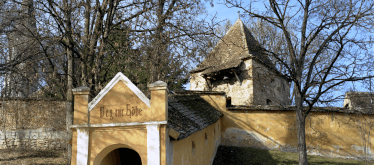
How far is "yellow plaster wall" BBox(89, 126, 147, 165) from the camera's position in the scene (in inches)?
229

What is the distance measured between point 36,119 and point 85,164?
957 centimetres

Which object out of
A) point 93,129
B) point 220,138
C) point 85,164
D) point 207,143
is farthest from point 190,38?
point 220,138

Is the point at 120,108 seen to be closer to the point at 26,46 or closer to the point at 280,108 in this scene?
the point at 26,46

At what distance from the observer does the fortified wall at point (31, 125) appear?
13367mm

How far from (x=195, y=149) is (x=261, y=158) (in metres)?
5.34

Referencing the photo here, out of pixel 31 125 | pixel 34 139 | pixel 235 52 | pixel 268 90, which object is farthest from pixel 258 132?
pixel 31 125

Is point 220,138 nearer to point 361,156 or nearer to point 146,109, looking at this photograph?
point 361,156

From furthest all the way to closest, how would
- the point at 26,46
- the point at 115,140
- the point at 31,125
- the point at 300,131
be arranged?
the point at 31,125, the point at 26,46, the point at 300,131, the point at 115,140

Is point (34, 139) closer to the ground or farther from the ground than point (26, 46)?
closer to the ground

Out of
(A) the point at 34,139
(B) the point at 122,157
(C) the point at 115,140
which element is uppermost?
(C) the point at 115,140

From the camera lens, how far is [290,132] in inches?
514

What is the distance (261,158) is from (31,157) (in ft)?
34.0

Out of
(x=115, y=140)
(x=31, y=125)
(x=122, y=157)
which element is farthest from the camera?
(x=31, y=125)

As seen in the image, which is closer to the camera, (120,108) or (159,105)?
(159,105)
